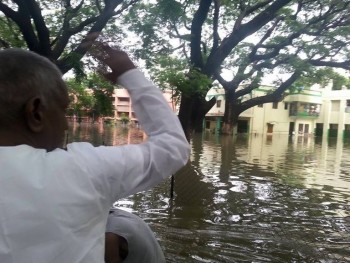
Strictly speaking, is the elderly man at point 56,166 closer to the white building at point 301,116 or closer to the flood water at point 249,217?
the flood water at point 249,217

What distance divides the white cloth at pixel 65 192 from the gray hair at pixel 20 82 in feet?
0.30

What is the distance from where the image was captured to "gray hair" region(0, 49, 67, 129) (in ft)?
3.02

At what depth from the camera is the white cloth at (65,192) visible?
2.78 feet

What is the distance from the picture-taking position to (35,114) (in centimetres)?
95

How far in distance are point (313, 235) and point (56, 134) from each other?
458 centimetres

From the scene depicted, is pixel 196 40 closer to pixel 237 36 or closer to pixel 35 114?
pixel 237 36

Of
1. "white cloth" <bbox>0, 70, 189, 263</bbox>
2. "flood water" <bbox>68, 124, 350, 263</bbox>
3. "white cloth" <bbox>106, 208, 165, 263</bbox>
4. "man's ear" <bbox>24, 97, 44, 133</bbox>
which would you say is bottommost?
"flood water" <bbox>68, 124, 350, 263</bbox>

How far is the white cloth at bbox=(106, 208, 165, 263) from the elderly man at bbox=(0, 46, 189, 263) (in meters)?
0.42

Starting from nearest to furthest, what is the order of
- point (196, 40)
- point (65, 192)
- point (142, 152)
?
point (65, 192) → point (142, 152) → point (196, 40)

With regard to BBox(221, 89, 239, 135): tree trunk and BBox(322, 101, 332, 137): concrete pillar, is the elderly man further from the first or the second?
BBox(322, 101, 332, 137): concrete pillar

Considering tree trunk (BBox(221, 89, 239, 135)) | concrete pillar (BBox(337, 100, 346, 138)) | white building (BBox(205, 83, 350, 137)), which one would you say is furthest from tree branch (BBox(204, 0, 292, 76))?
concrete pillar (BBox(337, 100, 346, 138))

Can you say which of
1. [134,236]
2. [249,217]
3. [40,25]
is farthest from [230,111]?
[134,236]

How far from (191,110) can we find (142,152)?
672cm

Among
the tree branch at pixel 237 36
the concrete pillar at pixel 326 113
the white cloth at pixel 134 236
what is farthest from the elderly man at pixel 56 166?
the concrete pillar at pixel 326 113
